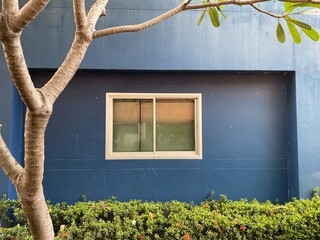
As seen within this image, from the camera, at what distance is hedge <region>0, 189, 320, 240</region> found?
3.85 meters

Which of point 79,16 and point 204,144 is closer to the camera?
point 79,16

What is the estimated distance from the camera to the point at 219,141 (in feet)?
16.6

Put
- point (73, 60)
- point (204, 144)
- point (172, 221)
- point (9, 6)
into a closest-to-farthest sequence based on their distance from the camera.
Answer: point (9, 6) → point (73, 60) → point (172, 221) → point (204, 144)

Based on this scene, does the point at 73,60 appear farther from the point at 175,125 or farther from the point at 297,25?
the point at 175,125

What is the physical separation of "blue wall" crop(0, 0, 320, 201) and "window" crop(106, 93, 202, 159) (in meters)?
0.57

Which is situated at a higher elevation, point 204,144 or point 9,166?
point 204,144

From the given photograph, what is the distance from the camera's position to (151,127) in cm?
505

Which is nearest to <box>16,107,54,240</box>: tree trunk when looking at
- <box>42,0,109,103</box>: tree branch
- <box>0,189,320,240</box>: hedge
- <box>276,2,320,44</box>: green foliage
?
<box>42,0,109,103</box>: tree branch

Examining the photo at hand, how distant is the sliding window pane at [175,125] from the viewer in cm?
507

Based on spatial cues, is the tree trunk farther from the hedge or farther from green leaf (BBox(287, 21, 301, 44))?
the hedge

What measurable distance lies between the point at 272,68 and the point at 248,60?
1.38 ft

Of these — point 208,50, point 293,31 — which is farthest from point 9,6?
point 208,50

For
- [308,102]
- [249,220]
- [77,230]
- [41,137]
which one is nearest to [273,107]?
[308,102]

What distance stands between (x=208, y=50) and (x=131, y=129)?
71.9 inches
